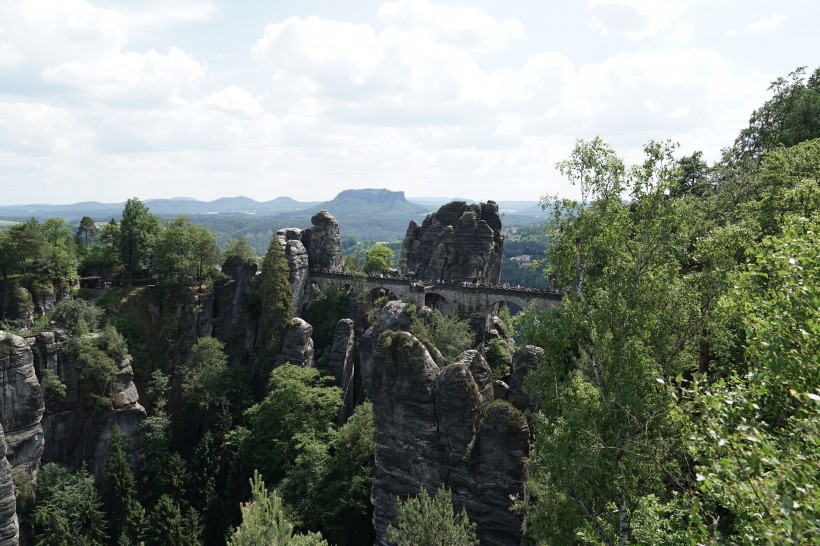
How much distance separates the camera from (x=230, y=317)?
6681cm

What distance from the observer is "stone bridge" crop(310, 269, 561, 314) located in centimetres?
6062

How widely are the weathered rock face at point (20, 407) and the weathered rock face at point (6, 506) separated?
322 centimetres

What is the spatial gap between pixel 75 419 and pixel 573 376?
53158mm

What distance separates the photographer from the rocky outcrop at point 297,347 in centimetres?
5769

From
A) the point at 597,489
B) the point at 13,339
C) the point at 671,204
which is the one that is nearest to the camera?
the point at 597,489

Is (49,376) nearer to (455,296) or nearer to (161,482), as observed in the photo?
(161,482)

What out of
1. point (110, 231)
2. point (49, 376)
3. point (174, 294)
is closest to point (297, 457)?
point (49, 376)

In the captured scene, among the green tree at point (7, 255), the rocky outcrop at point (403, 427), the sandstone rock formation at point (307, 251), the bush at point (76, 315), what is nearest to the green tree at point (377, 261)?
the sandstone rock formation at point (307, 251)

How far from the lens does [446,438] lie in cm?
3259

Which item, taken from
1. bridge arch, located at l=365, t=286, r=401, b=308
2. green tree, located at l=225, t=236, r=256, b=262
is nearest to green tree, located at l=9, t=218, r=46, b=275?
green tree, located at l=225, t=236, r=256, b=262

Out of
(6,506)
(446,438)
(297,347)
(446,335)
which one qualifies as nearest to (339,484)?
(446,438)

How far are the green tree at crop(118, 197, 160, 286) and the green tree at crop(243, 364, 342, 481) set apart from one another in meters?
30.7

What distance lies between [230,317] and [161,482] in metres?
23.3

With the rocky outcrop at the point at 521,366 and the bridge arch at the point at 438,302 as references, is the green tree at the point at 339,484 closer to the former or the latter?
the rocky outcrop at the point at 521,366
